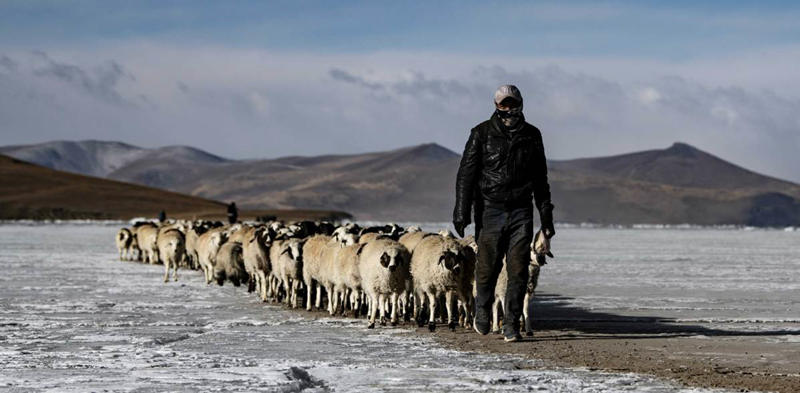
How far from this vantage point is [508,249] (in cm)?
1055

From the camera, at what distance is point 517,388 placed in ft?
26.2

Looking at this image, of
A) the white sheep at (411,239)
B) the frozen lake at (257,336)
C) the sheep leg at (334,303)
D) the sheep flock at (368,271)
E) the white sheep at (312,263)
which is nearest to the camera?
the frozen lake at (257,336)

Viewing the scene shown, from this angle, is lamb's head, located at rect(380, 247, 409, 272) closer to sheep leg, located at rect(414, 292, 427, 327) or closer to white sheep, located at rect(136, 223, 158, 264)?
sheep leg, located at rect(414, 292, 427, 327)

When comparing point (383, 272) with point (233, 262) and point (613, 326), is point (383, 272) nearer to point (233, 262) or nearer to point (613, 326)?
point (613, 326)

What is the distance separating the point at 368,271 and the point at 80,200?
12748 centimetres

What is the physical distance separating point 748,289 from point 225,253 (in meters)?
9.49

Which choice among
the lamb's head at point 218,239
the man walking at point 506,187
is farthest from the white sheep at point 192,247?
the man walking at point 506,187

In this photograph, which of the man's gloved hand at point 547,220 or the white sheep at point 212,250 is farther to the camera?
the white sheep at point 212,250

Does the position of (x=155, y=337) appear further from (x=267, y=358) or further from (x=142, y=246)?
(x=142, y=246)

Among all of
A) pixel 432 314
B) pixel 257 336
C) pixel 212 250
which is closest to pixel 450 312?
pixel 432 314

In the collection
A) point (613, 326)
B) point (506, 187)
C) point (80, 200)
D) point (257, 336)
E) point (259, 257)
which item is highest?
point (80, 200)

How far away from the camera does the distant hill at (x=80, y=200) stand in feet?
398

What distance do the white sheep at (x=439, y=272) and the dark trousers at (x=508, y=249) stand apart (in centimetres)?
162

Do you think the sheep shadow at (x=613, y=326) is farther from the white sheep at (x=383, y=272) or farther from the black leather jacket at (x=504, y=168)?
the black leather jacket at (x=504, y=168)
